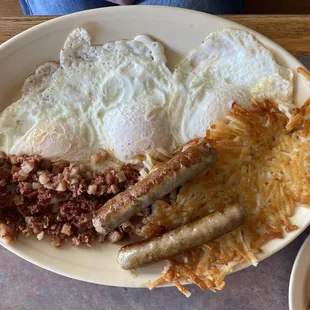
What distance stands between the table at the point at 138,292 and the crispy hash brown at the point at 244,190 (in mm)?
208

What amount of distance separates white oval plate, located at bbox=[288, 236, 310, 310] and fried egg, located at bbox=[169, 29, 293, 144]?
0.63m

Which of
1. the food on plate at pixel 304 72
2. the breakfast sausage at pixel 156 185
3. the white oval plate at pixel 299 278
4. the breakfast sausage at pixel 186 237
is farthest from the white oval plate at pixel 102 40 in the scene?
the white oval plate at pixel 299 278

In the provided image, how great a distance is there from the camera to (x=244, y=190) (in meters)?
1.88

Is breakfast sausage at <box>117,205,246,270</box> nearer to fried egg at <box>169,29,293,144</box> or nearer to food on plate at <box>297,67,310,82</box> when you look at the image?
fried egg at <box>169,29,293,144</box>

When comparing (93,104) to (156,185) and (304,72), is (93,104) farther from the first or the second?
(304,72)

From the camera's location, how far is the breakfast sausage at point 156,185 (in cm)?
173

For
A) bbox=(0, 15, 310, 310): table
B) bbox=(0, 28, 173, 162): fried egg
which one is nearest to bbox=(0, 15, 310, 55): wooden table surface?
bbox=(0, 28, 173, 162): fried egg

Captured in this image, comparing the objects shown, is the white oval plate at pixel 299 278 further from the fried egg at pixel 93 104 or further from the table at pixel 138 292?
the fried egg at pixel 93 104

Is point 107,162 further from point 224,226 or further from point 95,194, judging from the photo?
point 224,226

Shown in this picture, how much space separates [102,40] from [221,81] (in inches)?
21.9

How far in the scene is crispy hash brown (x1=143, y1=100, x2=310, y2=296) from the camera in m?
1.84

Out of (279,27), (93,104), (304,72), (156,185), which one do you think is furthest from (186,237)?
(279,27)

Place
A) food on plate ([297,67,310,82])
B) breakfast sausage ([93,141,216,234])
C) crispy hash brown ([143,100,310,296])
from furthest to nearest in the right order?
food on plate ([297,67,310,82]) < crispy hash brown ([143,100,310,296]) < breakfast sausage ([93,141,216,234])

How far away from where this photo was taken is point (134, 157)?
78.1 inches
